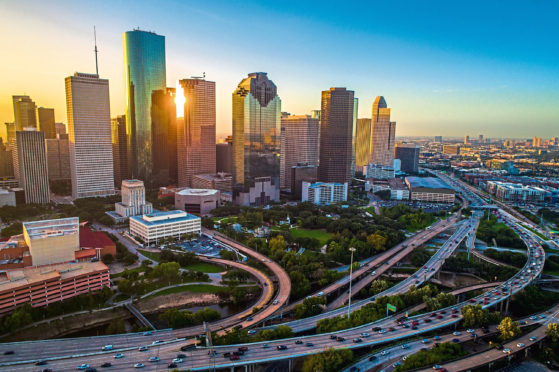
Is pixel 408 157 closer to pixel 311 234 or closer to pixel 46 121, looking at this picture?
pixel 311 234

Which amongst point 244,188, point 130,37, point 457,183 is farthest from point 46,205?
point 457,183

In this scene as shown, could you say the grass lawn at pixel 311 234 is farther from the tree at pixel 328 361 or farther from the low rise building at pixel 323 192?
the tree at pixel 328 361

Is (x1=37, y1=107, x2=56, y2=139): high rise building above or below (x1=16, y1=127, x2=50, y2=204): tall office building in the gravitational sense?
above

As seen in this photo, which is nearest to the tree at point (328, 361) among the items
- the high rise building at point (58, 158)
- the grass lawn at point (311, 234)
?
the grass lawn at point (311, 234)

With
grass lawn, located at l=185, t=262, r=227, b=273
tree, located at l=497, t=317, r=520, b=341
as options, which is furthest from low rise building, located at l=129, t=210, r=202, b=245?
tree, located at l=497, t=317, r=520, b=341

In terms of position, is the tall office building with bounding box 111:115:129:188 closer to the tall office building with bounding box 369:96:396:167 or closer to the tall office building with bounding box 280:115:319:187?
the tall office building with bounding box 280:115:319:187

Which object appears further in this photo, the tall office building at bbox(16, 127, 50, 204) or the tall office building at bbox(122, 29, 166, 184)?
the tall office building at bbox(122, 29, 166, 184)
